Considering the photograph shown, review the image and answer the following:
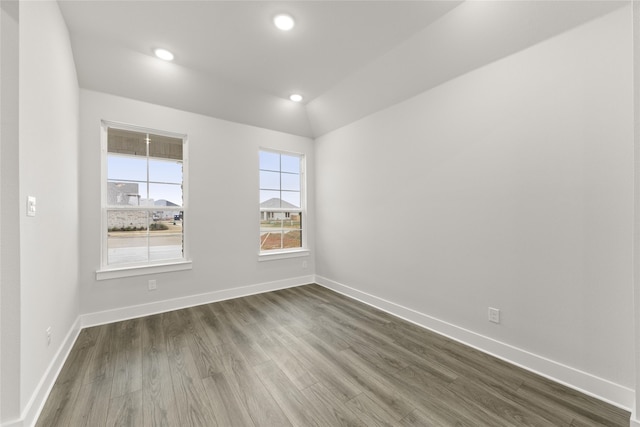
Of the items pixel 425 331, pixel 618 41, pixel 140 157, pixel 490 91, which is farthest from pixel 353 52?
pixel 425 331

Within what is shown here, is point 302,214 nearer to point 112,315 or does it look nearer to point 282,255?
point 282,255

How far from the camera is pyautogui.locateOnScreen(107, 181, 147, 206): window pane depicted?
290 centimetres

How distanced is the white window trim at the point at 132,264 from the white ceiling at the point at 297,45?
366mm

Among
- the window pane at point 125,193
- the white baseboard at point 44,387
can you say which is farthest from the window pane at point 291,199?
the white baseboard at point 44,387

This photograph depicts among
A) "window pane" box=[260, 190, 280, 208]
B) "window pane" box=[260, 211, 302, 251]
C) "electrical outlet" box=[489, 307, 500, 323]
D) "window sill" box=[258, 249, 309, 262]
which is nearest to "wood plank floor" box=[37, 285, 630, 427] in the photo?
"electrical outlet" box=[489, 307, 500, 323]

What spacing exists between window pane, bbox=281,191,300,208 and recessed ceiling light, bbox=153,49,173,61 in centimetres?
221

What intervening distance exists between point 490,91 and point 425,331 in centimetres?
233

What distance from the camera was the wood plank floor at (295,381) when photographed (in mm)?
1498

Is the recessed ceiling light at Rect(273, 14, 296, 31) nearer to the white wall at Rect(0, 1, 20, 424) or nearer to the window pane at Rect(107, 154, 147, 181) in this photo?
the white wall at Rect(0, 1, 20, 424)

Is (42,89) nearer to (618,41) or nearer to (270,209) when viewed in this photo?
(270,209)

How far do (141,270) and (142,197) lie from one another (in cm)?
87

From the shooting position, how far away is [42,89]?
64.9 inches

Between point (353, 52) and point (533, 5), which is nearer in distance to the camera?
point (533, 5)

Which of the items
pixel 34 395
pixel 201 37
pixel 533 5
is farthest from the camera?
pixel 201 37
